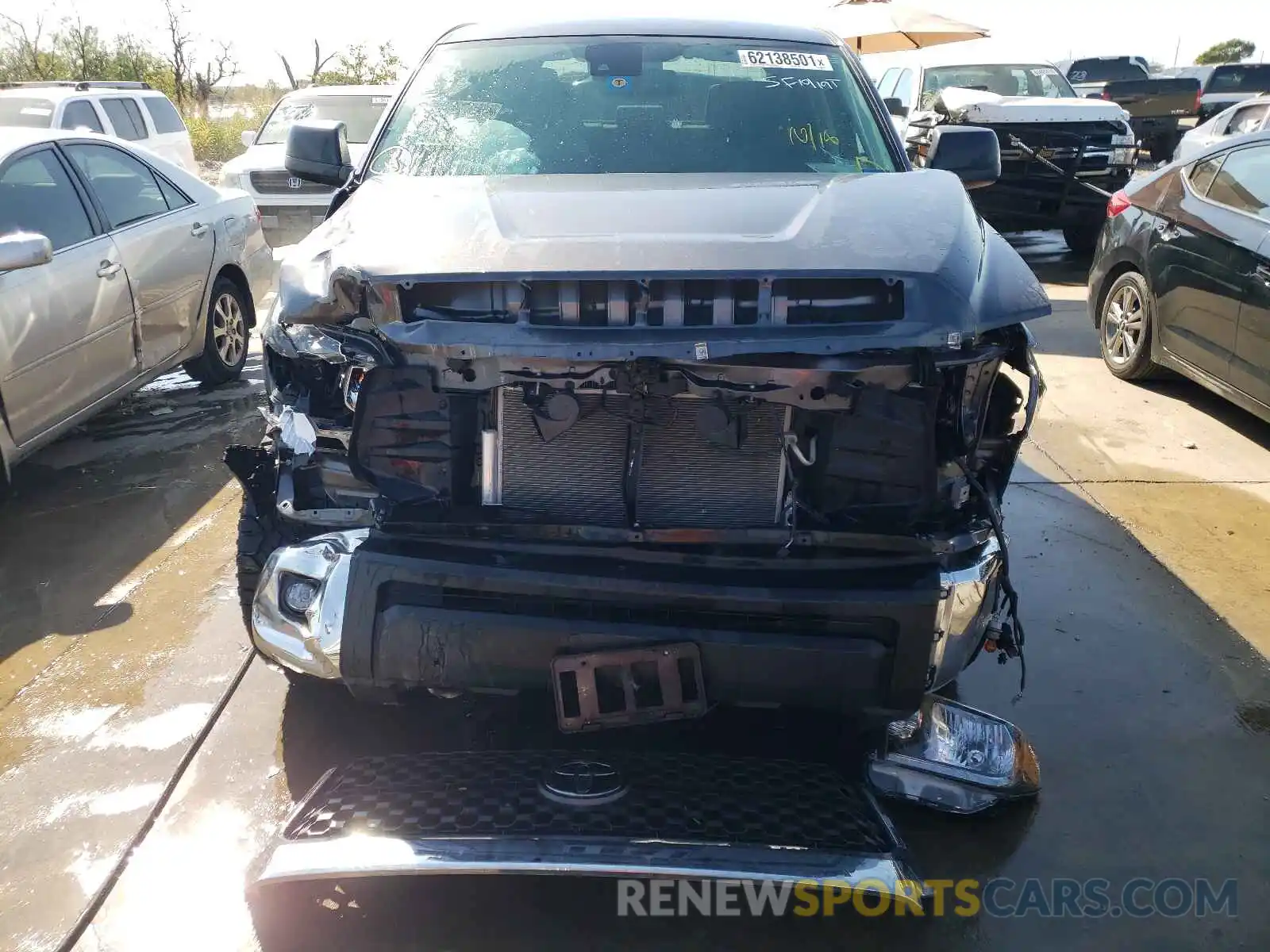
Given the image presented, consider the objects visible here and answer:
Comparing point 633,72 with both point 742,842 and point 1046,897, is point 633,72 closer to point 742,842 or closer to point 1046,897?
point 742,842

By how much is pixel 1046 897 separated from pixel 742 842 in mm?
839

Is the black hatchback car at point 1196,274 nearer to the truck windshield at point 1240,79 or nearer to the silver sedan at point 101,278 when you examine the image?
the silver sedan at point 101,278

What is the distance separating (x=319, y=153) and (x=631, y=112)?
1217mm

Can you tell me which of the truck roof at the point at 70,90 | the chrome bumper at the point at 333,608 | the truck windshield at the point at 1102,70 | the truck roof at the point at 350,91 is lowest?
the chrome bumper at the point at 333,608

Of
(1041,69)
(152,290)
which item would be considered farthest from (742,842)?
(1041,69)

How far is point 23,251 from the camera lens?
12.9ft

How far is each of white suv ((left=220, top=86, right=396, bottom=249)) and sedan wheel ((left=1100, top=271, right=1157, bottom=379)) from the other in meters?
6.26

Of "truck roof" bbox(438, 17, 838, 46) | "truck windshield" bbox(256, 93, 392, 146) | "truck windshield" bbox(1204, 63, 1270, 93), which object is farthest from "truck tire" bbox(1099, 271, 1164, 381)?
"truck windshield" bbox(1204, 63, 1270, 93)

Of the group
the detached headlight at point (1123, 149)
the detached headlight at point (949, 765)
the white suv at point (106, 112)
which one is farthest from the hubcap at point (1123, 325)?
the white suv at point (106, 112)

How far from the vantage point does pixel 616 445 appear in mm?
2469

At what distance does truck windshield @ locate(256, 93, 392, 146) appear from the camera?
10031 millimetres

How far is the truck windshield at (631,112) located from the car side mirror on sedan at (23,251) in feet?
5.11

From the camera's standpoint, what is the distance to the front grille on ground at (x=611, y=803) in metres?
2.20

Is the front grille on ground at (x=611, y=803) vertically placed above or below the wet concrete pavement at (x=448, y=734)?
above
